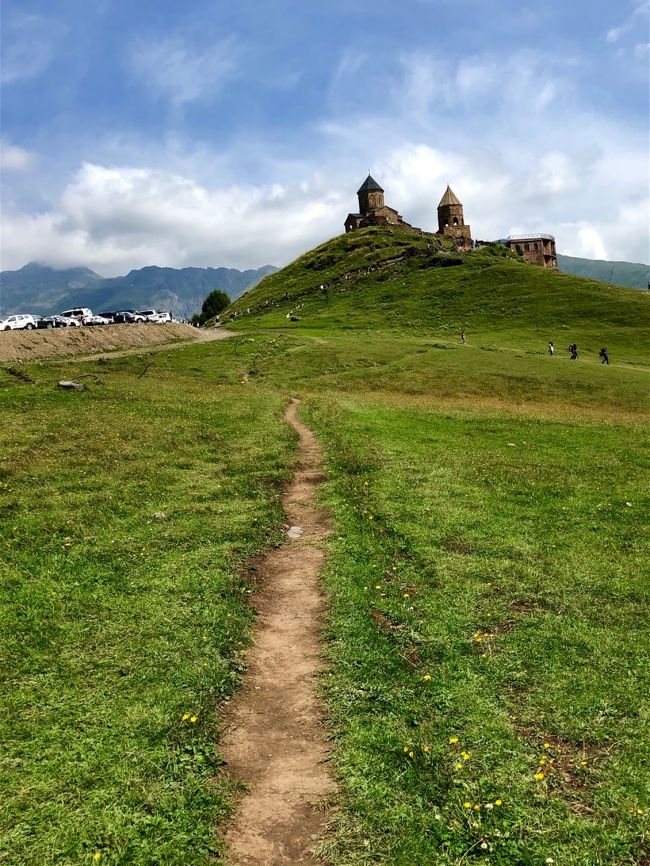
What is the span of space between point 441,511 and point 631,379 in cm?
4230

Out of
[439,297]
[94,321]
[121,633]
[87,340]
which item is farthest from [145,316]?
[121,633]

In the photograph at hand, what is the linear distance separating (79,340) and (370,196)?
11990 cm

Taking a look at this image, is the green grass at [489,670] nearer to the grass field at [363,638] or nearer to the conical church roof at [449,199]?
the grass field at [363,638]

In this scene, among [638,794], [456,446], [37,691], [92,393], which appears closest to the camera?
[638,794]

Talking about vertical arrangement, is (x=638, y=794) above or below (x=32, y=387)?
below

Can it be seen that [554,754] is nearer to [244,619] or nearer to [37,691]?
[244,619]

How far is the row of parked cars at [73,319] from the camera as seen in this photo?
66.2m

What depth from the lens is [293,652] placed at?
34.4ft

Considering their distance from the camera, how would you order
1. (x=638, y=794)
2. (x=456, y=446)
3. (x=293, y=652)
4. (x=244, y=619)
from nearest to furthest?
(x=638, y=794) < (x=293, y=652) < (x=244, y=619) < (x=456, y=446)

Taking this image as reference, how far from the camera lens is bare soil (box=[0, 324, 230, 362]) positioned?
169 feet

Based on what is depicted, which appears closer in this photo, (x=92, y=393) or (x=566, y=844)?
(x=566, y=844)

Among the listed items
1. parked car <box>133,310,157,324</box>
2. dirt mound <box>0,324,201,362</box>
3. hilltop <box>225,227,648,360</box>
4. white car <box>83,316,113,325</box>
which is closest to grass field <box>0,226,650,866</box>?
dirt mound <box>0,324,201,362</box>

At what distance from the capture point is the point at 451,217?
149m

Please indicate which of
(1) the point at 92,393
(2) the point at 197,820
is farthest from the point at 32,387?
(2) the point at 197,820
